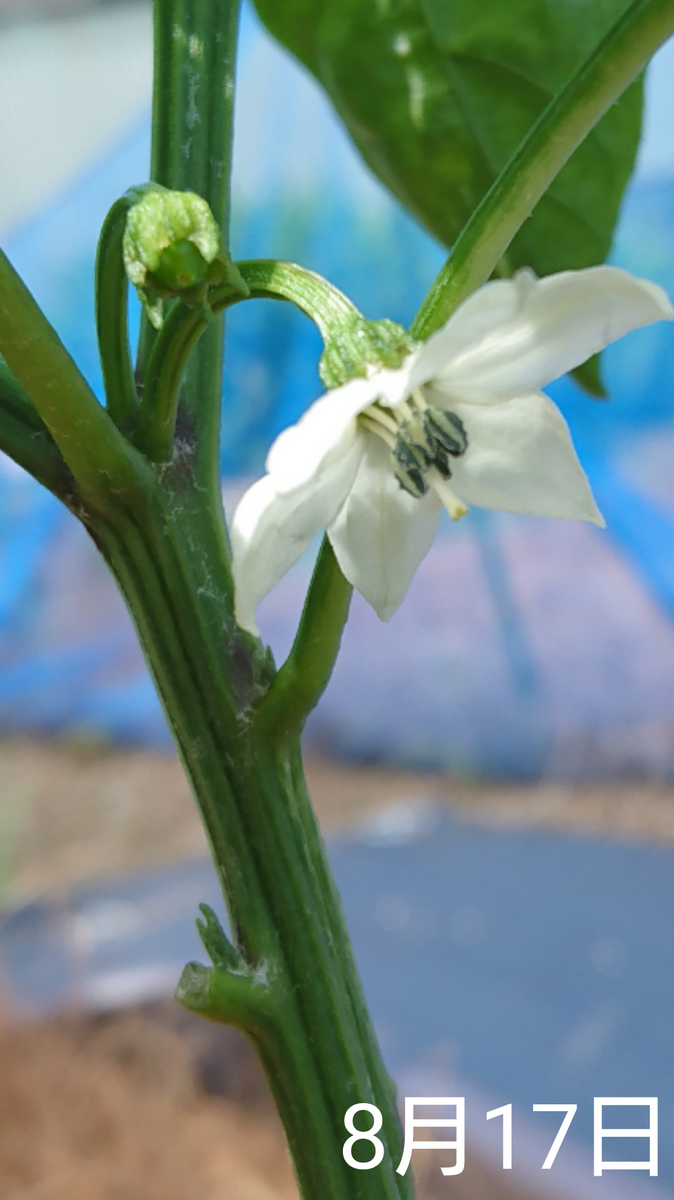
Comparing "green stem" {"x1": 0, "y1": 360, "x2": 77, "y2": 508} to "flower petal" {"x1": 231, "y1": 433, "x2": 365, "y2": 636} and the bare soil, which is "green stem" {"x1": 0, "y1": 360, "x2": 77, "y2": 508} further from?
the bare soil

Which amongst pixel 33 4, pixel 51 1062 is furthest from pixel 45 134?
pixel 51 1062

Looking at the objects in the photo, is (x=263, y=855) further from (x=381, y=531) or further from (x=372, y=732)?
(x=372, y=732)

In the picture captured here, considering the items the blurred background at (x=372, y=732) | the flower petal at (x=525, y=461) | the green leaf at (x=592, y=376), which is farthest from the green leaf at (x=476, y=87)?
the blurred background at (x=372, y=732)

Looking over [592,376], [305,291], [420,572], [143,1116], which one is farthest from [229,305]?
[420,572]

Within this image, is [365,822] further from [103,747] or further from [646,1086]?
[646,1086]

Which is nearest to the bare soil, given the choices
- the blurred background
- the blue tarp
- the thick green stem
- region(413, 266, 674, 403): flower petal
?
the blurred background

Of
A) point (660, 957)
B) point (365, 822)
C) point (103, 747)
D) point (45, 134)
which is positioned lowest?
point (660, 957)
